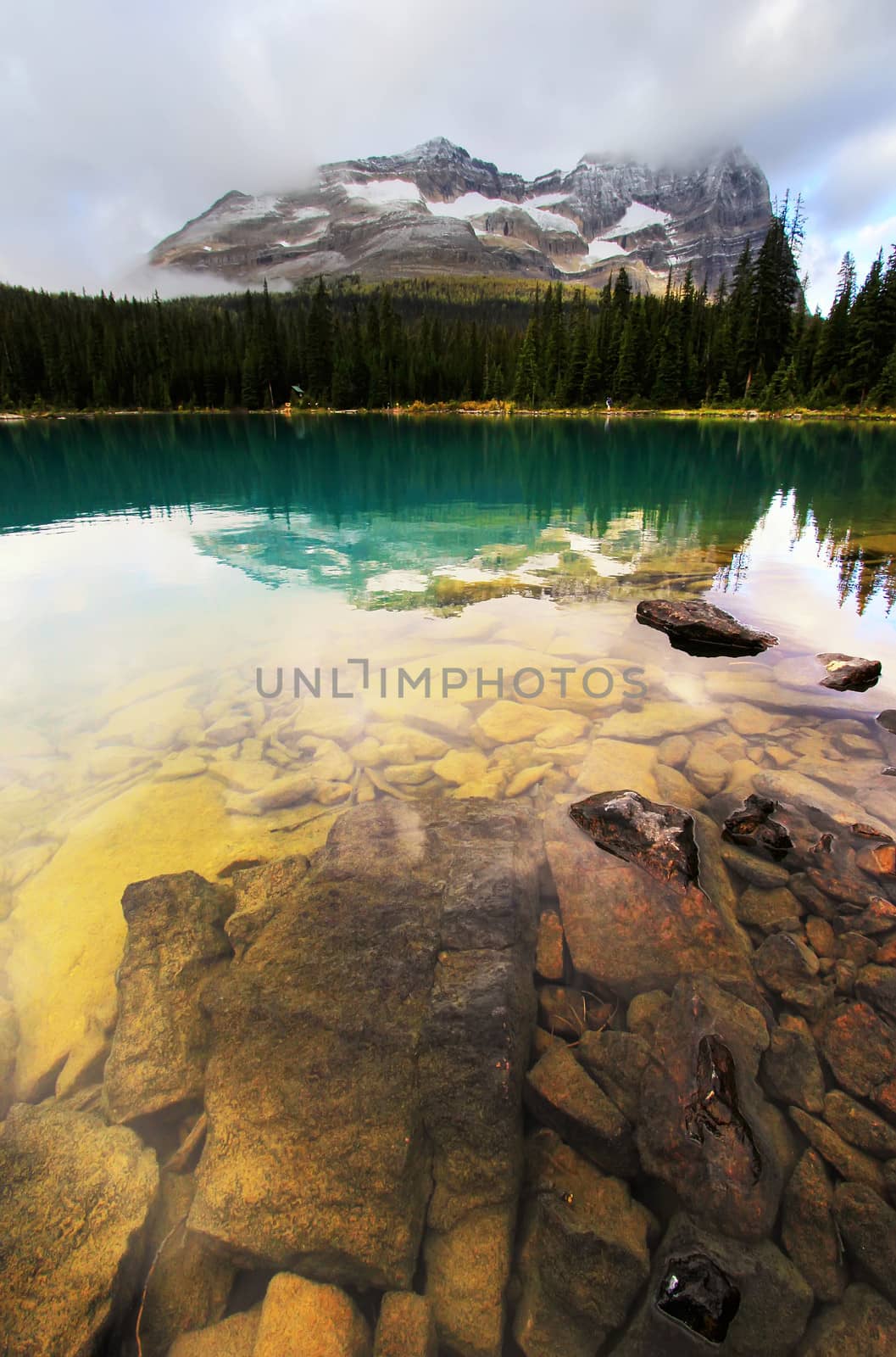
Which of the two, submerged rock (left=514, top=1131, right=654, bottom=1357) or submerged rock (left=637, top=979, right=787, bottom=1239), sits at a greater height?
submerged rock (left=637, top=979, right=787, bottom=1239)

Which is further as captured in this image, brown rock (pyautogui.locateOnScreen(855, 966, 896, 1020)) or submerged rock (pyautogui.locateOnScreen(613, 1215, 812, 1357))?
brown rock (pyautogui.locateOnScreen(855, 966, 896, 1020))

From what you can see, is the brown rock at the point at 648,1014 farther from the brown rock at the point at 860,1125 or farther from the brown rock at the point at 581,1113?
the brown rock at the point at 860,1125

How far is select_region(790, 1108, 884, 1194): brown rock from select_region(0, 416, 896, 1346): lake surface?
3051 mm

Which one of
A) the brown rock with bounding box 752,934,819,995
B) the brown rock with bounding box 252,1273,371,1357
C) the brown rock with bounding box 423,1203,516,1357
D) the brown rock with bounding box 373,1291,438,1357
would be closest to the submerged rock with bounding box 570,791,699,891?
the brown rock with bounding box 752,934,819,995

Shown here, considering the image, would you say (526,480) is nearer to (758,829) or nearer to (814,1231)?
(758,829)

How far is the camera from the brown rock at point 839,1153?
119 inches

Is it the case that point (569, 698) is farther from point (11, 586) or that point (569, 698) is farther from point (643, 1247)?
point (11, 586)

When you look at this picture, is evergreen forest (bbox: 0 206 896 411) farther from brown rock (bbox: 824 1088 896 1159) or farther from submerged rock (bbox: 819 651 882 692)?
brown rock (bbox: 824 1088 896 1159)

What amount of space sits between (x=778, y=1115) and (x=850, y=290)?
95027mm

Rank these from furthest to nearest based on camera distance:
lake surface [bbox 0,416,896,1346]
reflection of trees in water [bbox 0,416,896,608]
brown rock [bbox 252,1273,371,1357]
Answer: reflection of trees in water [bbox 0,416,896,608], lake surface [bbox 0,416,896,1346], brown rock [bbox 252,1273,371,1357]

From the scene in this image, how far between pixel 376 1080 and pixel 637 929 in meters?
2.07

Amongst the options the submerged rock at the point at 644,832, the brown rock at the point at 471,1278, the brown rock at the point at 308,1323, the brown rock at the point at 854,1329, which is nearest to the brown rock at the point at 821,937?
the submerged rock at the point at 644,832

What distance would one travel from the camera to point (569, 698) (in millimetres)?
8102

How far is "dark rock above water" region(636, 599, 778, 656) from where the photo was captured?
31.7 ft
